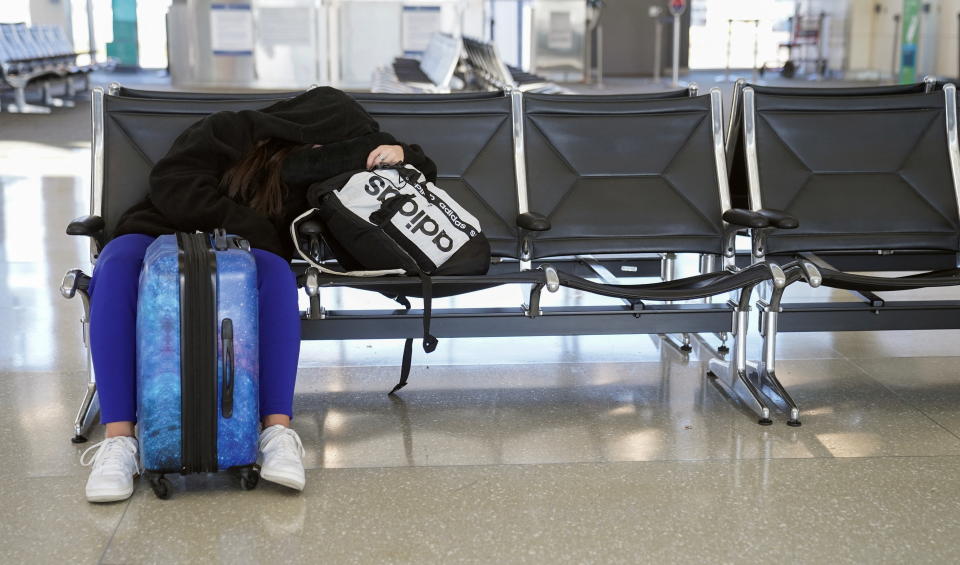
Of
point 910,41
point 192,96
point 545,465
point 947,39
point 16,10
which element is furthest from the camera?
point 16,10

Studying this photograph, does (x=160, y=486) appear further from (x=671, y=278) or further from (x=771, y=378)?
(x=671, y=278)

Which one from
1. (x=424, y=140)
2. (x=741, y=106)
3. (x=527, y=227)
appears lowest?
(x=527, y=227)

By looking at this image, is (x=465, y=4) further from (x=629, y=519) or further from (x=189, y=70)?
(x=629, y=519)

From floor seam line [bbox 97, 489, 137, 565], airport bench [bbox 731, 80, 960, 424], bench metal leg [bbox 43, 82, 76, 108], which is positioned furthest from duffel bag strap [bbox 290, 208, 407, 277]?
bench metal leg [bbox 43, 82, 76, 108]

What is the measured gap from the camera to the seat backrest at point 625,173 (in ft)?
11.2

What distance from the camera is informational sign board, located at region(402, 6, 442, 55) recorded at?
14.9 meters

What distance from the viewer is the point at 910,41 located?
1767 centimetres

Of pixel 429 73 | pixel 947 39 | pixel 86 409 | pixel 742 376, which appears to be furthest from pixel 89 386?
pixel 947 39

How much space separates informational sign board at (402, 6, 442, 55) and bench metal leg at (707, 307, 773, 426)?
12.2 metres

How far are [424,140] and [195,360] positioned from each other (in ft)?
4.33

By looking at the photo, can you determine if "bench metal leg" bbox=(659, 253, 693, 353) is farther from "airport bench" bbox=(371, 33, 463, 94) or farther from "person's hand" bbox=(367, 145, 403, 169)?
"airport bench" bbox=(371, 33, 463, 94)

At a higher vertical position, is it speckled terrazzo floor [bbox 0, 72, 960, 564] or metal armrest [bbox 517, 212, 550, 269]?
metal armrest [bbox 517, 212, 550, 269]

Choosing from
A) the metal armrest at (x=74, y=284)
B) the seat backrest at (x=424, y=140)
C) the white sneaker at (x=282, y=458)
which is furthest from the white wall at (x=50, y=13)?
the white sneaker at (x=282, y=458)

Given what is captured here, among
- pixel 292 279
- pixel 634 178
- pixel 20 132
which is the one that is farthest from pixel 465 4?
pixel 292 279
